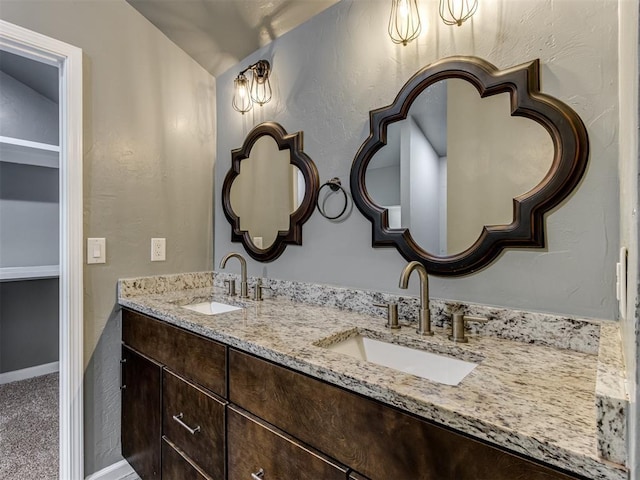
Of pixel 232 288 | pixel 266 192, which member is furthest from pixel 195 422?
pixel 266 192

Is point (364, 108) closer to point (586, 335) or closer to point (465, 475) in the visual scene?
point (586, 335)

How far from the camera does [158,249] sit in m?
1.91

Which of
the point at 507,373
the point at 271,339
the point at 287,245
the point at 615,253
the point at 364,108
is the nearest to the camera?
the point at 507,373

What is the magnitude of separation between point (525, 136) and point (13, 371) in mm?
3901

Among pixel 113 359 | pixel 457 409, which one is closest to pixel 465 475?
pixel 457 409

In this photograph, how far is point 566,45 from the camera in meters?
0.99

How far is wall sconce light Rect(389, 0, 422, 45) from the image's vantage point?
1.27m

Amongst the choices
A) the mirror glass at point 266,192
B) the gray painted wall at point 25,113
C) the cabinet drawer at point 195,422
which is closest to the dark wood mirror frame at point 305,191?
the mirror glass at point 266,192

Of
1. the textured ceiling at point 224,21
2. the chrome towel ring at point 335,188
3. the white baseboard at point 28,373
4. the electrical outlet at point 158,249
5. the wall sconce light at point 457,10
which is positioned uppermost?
the textured ceiling at point 224,21

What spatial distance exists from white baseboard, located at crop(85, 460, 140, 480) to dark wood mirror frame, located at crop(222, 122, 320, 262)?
4.15ft

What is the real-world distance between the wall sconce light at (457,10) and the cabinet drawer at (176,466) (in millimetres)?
1823

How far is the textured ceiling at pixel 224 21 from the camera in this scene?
1.63m

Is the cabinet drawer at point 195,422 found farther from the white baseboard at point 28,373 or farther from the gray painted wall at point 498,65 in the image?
the white baseboard at point 28,373

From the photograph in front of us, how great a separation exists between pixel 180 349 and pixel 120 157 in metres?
1.10
